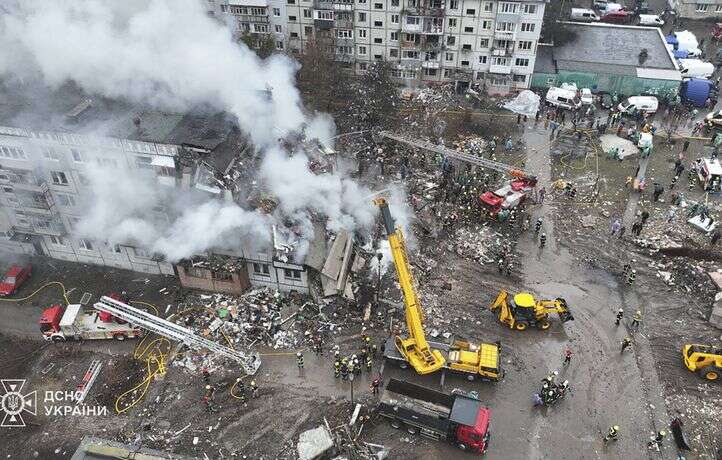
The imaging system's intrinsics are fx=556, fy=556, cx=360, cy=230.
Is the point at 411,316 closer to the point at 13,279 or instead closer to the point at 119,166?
the point at 119,166

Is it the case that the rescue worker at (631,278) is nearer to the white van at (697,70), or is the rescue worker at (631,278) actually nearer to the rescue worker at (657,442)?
the rescue worker at (657,442)

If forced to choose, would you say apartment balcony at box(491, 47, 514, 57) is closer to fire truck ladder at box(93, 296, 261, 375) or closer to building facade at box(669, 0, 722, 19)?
building facade at box(669, 0, 722, 19)

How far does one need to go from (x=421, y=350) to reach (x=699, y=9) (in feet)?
192

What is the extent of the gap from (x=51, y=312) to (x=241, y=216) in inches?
Result: 420

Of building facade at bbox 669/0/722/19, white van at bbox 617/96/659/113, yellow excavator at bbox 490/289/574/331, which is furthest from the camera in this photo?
building facade at bbox 669/0/722/19

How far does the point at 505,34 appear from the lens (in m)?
46.1

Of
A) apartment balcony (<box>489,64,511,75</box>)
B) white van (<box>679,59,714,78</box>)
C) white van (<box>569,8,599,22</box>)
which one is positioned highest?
white van (<box>569,8,599,22</box>)

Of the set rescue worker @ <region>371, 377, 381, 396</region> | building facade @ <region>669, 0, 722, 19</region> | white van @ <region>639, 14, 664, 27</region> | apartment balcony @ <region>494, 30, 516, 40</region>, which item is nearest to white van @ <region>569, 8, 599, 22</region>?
white van @ <region>639, 14, 664, 27</region>

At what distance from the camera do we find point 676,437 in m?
23.0

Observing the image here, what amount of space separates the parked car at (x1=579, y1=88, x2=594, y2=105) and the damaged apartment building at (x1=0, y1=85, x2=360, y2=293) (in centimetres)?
2897

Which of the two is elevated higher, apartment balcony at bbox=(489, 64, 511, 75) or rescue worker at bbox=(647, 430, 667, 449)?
apartment balcony at bbox=(489, 64, 511, 75)

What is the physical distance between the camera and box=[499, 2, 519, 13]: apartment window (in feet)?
147

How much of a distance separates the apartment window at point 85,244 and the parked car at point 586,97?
38998 mm

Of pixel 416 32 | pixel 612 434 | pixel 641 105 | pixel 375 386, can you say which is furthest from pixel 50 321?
pixel 641 105
